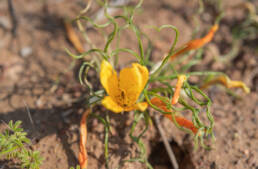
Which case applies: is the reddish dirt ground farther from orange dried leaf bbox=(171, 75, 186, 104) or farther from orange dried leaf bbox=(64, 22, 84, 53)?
orange dried leaf bbox=(171, 75, 186, 104)

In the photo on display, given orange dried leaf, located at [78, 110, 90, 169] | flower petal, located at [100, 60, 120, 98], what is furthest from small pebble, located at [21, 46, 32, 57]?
flower petal, located at [100, 60, 120, 98]

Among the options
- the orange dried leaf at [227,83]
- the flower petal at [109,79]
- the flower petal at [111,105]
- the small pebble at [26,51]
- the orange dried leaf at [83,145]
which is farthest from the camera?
the small pebble at [26,51]

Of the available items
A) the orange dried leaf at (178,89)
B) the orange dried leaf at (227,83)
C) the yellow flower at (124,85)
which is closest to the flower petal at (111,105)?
the yellow flower at (124,85)

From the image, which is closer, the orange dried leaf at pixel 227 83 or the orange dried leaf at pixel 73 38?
the orange dried leaf at pixel 227 83

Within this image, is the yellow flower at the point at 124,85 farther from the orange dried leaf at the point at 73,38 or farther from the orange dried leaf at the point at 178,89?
the orange dried leaf at the point at 73,38

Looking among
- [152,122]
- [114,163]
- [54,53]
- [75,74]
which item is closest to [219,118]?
[152,122]

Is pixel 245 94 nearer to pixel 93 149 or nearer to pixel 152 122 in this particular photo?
pixel 152 122
